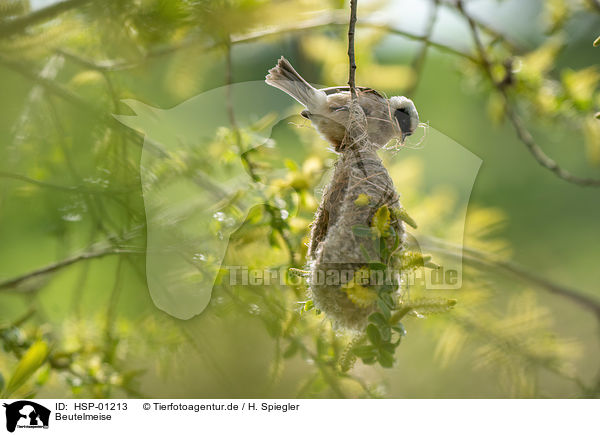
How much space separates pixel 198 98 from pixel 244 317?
0.52 m

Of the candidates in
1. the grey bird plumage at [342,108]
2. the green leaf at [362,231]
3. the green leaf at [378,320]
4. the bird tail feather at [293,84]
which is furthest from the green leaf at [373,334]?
the bird tail feather at [293,84]

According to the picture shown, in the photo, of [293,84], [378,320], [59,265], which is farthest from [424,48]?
[59,265]

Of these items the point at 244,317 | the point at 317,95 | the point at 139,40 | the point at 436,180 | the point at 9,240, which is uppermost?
the point at 436,180

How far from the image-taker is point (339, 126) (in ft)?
3.19

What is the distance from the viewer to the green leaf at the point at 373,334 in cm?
74

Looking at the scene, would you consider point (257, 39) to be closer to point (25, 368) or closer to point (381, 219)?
point (381, 219)

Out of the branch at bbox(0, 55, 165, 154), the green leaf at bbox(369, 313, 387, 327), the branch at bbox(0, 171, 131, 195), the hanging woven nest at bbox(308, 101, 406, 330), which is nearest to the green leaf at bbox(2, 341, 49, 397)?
the branch at bbox(0, 171, 131, 195)

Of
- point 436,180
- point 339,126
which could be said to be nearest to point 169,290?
point 339,126

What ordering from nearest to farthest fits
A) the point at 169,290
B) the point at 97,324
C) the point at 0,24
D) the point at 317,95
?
the point at 0,24 → the point at 317,95 → the point at 169,290 → the point at 97,324

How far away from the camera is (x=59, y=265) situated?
1197 millimetres

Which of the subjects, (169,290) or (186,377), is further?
(186,377)
